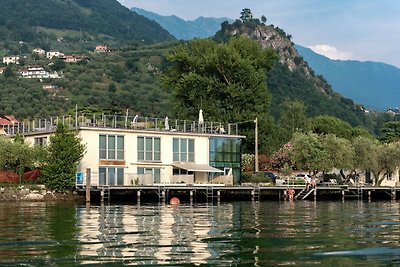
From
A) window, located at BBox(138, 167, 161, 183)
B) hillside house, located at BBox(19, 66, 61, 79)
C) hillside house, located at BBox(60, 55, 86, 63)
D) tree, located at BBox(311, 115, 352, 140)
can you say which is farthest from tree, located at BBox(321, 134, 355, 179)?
hillside house, located at BBox(60, 55, 86, 63)

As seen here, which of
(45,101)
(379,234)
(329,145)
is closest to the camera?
(379,234)

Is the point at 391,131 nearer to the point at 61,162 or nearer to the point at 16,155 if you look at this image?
the point at 61,162

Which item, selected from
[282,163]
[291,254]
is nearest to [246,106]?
[282,163]

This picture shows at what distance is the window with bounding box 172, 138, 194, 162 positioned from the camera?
192 ft

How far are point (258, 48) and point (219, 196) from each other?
29.0 meters

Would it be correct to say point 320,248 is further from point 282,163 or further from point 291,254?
point 282,163

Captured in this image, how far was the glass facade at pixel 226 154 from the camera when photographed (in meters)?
61.4

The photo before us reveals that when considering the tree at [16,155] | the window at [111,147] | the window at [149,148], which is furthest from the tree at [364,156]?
the tree at [16,155]

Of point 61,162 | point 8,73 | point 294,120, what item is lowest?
point 61,162

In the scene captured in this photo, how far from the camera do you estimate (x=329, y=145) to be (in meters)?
69.1

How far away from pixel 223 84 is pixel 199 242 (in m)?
54.7

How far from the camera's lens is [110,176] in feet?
173

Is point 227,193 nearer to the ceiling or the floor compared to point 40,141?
nearer to the floor

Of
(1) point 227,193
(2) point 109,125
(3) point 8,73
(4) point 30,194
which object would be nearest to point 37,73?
(3) point 8,73
